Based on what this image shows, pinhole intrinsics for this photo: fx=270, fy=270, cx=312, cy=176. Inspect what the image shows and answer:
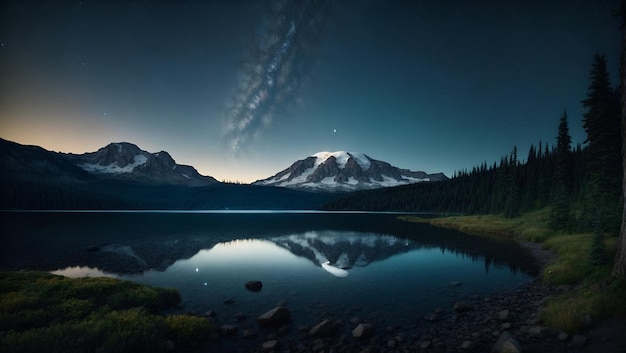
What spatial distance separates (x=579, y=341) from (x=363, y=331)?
27.9ft

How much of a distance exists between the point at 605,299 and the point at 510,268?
741 inches

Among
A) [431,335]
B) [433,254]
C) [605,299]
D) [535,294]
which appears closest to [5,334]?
[431,335]

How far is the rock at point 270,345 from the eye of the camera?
1266 cm

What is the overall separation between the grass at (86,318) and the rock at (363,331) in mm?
7672

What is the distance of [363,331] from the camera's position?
13844 millimetres

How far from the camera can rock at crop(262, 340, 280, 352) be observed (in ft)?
41.5

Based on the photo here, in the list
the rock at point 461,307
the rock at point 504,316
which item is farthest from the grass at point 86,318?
the rock at point 504,316

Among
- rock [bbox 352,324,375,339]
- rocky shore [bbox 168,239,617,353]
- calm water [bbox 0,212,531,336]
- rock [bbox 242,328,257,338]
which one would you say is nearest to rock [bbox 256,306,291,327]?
rocky shore [bbox 168,239,617,353]

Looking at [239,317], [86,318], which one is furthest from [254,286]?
[86,318]

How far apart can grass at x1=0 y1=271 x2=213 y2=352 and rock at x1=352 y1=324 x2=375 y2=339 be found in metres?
7.67

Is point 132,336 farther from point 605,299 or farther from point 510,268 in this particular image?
point 510,268

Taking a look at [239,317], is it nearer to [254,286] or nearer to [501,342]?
[254,286]

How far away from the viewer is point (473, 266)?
30672 mm

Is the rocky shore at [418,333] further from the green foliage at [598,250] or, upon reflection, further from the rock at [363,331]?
the green foliage at [598,250]
